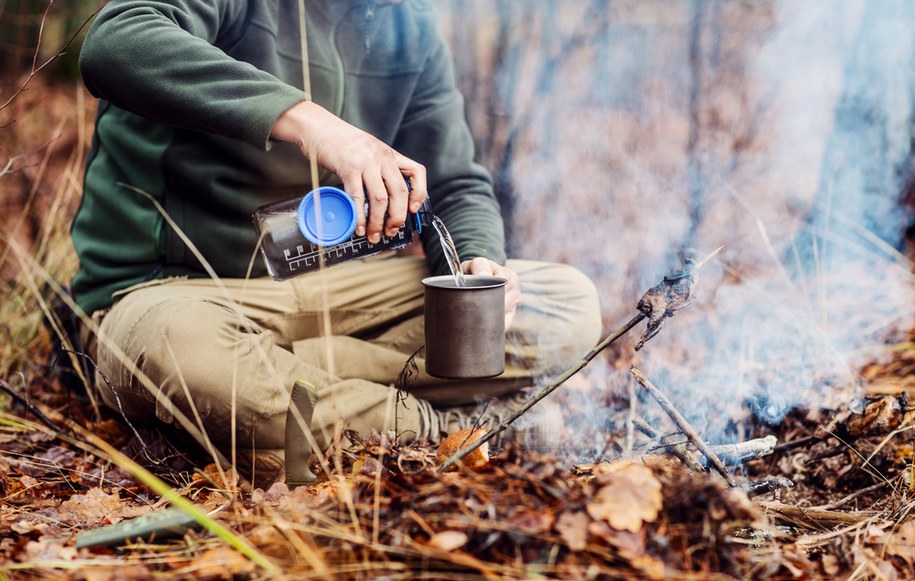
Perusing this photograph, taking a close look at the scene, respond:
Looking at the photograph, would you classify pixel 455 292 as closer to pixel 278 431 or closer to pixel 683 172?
pixel 278 431

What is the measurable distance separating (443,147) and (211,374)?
3.61 feet

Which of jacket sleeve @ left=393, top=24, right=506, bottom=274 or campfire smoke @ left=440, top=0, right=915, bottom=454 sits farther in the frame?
campfire smoke @ left=440, top=0, right=915, bottom=454

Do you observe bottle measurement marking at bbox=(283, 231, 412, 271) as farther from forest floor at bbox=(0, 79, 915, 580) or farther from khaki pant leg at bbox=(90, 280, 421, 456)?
forest floor at bbox=(0, 79, 915, 580)

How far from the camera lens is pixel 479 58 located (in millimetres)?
3311

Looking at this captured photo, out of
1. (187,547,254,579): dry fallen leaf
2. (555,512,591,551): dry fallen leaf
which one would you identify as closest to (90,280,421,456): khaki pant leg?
(187,547,254,579): dry fallen leaf

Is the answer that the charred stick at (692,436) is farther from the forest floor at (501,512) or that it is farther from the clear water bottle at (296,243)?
the clear water bottle at (296,243)

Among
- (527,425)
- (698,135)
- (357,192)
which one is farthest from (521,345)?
(698,135)

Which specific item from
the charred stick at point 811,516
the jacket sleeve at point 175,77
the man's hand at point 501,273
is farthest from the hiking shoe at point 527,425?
the jacket sleeve at point 175,77

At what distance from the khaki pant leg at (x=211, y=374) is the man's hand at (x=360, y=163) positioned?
0.40m

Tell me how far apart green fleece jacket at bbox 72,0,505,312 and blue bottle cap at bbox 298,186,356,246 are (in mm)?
182

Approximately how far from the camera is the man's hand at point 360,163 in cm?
169

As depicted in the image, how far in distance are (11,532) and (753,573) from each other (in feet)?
4.63

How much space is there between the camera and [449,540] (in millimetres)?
1213

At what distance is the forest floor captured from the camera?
3.99 ft
